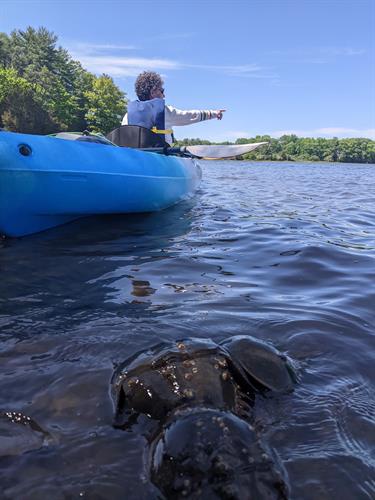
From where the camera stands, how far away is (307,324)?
286 centimetres

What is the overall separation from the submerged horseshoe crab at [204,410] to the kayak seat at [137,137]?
5.77 metres

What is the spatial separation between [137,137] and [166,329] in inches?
218

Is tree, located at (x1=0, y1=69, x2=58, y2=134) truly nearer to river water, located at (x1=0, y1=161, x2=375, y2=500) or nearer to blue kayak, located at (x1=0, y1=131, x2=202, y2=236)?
blue kayak, located at (x1=0, y1=131, x2=202, y2=236)

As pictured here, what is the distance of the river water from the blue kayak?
30 centimetres

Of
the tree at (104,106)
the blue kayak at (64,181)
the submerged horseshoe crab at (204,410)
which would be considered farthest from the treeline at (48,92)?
the submerged horseshoe crab at (204,410)

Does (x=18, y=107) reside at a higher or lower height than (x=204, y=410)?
higher

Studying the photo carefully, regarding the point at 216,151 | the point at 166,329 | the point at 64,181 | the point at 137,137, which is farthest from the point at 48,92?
the point at 166,329

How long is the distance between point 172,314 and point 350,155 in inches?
3418

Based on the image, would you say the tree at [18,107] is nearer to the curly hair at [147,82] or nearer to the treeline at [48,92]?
the treeline at [48,92]

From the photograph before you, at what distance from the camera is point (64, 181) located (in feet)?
15.7

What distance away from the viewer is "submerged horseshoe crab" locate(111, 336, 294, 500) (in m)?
1.43

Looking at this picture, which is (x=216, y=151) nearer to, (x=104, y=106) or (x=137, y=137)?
(x=137, y=137)

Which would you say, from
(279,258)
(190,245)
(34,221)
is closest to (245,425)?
(279,258)

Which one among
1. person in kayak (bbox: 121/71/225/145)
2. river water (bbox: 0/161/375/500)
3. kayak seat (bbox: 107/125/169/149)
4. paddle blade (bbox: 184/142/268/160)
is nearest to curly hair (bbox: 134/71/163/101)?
person in kayak (bbox: 121/71/225/145)
